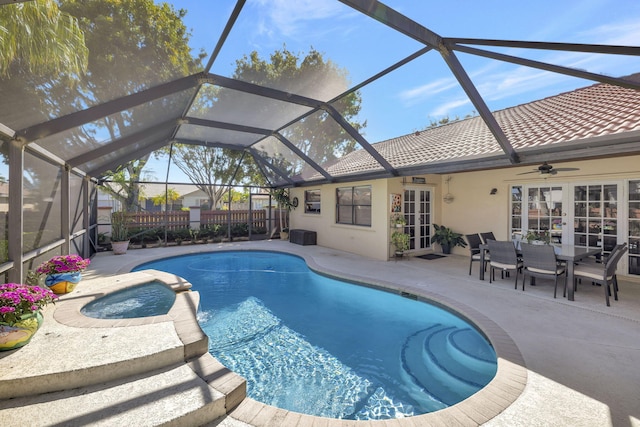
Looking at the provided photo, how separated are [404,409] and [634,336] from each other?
3.47 meters

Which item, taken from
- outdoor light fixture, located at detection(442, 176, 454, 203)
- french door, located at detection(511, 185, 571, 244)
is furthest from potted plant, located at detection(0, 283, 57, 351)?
outdoor light fixture, located at detection(442, 176, 454, 203)

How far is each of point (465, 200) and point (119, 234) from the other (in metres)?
12.4

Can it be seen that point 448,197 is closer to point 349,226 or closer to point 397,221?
point 397,221

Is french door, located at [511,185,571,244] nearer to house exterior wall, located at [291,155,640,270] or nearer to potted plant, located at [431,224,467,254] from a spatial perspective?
house exterior wall, located at [291,155,640,270]

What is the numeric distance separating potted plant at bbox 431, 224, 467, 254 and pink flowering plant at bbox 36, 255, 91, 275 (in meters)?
9.69

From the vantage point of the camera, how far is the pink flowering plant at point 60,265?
480 cm

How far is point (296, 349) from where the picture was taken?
4.18m

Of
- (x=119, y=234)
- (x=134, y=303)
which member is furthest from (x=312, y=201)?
(x=134, y=303)

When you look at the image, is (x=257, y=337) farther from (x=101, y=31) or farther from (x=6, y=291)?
(x=101, y=31)

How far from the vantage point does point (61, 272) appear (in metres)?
4.88

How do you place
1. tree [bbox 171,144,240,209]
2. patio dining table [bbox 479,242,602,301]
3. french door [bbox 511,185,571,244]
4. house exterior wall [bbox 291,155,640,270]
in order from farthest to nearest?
tree [bbox 171,144,240,209] < french door [bbox 511,185,571,244] < house exterior wall [bbox 291,155,640,270] < patio dining table [bbox 479,242,602,301]

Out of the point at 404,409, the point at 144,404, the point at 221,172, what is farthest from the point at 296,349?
the point at 221,172

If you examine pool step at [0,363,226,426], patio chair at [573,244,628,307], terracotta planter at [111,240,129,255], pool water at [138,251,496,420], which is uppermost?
patio chair at [573,244,628,307]

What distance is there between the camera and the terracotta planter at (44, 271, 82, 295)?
4793 millimetres
